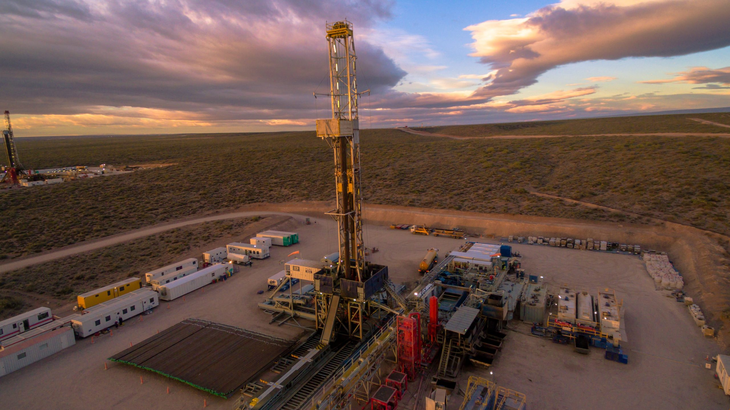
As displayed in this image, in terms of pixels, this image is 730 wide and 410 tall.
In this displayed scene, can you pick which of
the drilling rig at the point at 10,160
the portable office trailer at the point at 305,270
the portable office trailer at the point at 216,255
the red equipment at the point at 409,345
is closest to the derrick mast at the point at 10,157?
the drilling rig at the point at 10,160

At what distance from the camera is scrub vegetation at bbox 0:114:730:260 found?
1409 inches

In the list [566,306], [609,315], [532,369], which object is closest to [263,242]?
[532,369]

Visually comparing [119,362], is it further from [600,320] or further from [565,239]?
[565,239]

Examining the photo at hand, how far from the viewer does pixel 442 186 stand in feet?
170

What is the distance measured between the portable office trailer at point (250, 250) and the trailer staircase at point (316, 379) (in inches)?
637

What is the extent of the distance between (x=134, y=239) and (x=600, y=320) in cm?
3790

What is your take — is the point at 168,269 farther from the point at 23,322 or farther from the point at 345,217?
the point at 345,217

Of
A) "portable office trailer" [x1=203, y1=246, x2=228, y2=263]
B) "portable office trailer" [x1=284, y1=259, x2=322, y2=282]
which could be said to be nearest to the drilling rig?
"portable office trailer" [x1=203, y1=246, x2=228, y2=263]

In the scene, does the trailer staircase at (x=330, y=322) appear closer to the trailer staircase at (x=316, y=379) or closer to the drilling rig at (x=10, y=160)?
the trailer staircase at (x=316, y=379)

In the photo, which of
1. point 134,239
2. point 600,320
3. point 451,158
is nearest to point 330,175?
point 451,158

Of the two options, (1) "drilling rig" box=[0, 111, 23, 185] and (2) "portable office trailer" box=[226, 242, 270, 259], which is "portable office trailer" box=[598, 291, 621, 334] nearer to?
(2) "portable office trailer" box=[226, 242, 270, 259]

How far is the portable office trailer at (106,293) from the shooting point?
21406 mm

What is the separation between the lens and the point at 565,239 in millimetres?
31562

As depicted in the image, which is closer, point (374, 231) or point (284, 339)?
point (284, 339)
